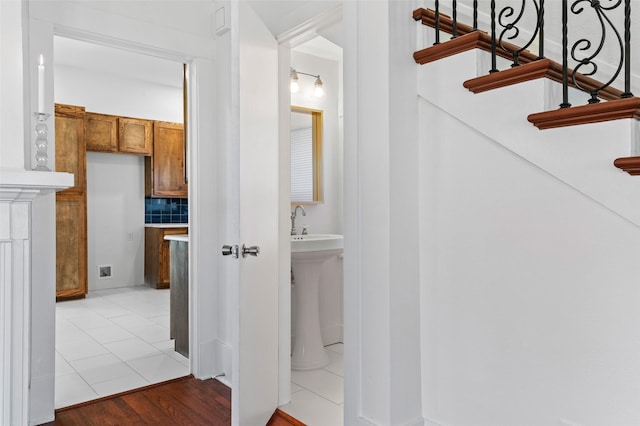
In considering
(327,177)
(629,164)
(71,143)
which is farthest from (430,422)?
(71,143)

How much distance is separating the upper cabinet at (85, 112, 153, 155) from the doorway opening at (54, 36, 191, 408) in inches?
0.5

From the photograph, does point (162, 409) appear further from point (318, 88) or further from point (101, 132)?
point (101, 132)

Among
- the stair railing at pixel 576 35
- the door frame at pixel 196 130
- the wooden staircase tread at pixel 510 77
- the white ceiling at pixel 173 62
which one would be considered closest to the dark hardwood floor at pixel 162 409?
the door frame at pixel 196 130

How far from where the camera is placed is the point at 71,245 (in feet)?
17.1

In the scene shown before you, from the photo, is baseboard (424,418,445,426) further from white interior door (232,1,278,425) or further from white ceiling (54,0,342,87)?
white ceiling (54,0,342,87)

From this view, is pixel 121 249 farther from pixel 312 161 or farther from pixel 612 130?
pixel 612 130

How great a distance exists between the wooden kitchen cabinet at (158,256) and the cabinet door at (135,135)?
1.10m

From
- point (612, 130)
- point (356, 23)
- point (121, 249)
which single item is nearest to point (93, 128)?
point (121, 249)

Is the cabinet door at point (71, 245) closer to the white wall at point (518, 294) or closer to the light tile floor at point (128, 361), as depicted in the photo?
the light tile floor at point (128, 361)

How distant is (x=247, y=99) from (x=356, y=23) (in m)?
0.60

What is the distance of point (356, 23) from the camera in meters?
1.93

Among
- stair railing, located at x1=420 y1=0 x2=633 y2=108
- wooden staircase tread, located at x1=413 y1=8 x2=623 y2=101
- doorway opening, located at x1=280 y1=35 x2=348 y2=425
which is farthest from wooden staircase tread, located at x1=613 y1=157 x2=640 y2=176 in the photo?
doorway opening, located at x1=280 y1=35 x2=348 y2=425

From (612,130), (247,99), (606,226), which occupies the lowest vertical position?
(606,226)

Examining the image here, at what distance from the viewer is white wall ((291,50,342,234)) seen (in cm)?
376
